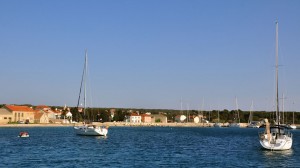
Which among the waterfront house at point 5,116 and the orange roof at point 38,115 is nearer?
the waterfront house at point 5,116

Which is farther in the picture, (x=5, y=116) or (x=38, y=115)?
(x=38, y=115)

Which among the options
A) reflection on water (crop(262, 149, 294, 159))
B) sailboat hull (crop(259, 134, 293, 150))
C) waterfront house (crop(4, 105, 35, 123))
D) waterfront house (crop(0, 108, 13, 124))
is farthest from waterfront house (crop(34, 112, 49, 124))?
reflection on water (crop(262, 149, 294, 159))

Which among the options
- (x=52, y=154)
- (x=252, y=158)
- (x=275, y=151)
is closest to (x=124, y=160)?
(x=52, y=154)

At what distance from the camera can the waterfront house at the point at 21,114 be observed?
176250mm

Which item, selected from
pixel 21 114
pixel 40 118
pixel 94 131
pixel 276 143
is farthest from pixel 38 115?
pixel 276 143

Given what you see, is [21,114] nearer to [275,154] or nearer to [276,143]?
[276,143]

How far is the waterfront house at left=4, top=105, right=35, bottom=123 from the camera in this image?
176250mm

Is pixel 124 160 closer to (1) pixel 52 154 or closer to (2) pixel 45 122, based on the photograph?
(1) pixel 52 154

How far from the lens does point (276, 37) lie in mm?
61938

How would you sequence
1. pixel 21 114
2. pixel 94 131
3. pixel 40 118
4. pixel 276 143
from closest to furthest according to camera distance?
pixel 276 143 → pixel 94 131 → pixel 21 114 → pixel 40 118

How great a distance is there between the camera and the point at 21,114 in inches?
7096

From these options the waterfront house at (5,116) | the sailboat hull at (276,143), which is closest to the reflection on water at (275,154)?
the sailboat hull at (276,143)

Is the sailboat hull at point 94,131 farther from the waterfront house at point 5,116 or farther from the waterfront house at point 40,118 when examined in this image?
the waterfront house at point 40,118

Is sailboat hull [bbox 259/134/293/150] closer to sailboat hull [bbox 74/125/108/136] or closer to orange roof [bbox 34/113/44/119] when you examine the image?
sailboat hull [bbox 74/125/108/136]
